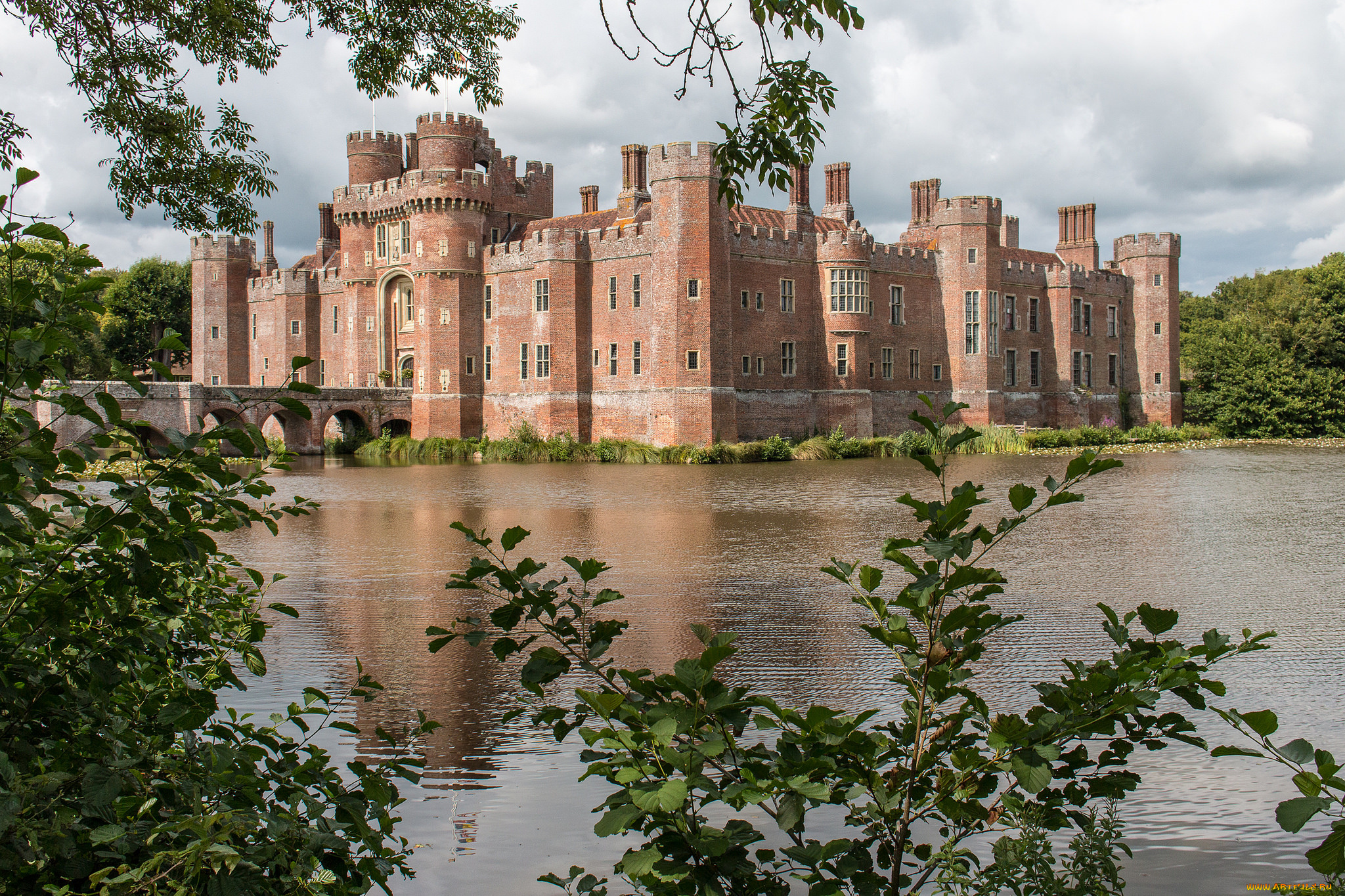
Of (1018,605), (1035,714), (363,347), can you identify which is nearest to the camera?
(1035,714)

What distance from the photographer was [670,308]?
37.5 metres

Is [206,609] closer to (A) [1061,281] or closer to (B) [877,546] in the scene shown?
(B) [877,546]

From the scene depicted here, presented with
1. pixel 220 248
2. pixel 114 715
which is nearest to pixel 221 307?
pixel 220 248

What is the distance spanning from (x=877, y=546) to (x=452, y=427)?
31.4 m

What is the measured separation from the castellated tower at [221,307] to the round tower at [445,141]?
1669 cm

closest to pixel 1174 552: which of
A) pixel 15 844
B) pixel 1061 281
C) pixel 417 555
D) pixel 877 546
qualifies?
pixel 877 546

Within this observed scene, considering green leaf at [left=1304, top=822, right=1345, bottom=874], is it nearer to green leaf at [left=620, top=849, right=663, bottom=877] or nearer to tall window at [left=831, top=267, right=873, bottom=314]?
green leaf at [left=620, top=849, right=663, bottom=877]

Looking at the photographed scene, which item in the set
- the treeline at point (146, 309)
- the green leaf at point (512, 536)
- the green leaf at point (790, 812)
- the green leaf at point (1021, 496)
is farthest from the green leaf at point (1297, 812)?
the treeline at point (146, 309)

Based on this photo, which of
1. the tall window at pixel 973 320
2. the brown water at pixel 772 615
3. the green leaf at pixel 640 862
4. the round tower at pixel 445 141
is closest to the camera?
the green leaf at pixel 640 862

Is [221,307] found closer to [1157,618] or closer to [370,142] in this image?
[370,142]

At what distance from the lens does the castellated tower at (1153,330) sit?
173 feet

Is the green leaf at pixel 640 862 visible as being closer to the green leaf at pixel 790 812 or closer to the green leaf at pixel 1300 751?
the green leaf at pixel 790 812

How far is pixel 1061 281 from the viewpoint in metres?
50.1

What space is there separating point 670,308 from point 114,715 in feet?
114
